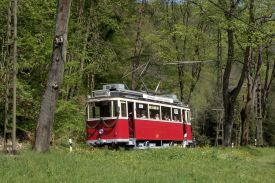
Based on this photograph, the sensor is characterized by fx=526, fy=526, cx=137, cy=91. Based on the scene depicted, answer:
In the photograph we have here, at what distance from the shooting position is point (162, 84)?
4638 centimetres

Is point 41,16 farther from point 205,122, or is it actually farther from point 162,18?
point 205,122

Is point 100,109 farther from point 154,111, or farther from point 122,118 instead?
point 154,111

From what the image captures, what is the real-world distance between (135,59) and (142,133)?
14.5 m

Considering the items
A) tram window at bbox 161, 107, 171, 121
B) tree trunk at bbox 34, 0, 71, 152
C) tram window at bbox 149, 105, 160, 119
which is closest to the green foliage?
tram window at bbox 149, 105, 160, 119

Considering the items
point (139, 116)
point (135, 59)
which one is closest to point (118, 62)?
point (135, 59)

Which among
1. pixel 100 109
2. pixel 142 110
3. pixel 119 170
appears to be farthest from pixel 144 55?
pixel 119 170

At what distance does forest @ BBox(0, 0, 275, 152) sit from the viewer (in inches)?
956

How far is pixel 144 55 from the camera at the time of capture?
130 ft

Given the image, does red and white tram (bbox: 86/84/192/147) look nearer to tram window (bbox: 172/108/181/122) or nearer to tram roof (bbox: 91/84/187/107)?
tram roof (bbox: 91/84/187/107)

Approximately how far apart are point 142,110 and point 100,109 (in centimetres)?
257

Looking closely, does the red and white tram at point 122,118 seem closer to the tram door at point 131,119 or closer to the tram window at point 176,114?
the tram door at point 131,119

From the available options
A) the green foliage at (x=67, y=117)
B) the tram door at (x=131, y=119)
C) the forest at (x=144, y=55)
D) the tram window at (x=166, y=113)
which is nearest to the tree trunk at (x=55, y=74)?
the forest at (x=144, y=55)

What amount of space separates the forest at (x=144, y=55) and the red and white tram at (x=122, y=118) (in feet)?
3.07

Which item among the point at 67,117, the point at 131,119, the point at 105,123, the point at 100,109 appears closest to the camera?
the point at 67,117
